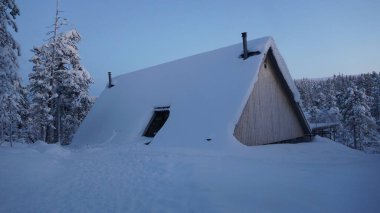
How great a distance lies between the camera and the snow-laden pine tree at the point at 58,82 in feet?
74.4

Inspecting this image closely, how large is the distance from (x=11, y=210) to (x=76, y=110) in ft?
74.2

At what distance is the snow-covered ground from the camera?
16.2 ft

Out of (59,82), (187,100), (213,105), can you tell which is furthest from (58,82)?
(213,105)

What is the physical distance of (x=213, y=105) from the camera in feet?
44.6

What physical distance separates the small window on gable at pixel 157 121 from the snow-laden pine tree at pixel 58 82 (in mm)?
9845

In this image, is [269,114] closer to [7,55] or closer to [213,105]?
[213,105]

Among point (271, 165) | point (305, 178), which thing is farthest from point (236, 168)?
point (305, 178)

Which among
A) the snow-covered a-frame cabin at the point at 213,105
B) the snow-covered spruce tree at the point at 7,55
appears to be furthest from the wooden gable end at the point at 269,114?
the snow-covered spruce tree at the point at 7,55

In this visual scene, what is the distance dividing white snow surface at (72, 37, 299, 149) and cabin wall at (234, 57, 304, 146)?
880mm

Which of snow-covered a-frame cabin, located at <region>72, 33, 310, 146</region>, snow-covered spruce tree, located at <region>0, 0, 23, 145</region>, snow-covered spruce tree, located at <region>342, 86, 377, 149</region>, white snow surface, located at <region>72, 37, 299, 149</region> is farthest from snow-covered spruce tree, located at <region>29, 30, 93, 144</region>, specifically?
snow-covered spruce tree, located at <region>342, 86, 377, 149</region>

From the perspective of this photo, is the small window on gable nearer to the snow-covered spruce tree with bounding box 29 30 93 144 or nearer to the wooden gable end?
the wooden gable end

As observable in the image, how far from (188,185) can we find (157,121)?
433 inches

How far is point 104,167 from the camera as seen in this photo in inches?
354

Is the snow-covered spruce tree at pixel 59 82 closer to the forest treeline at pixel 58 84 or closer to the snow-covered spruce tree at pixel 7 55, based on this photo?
the forest treeline at pixel 58 84
